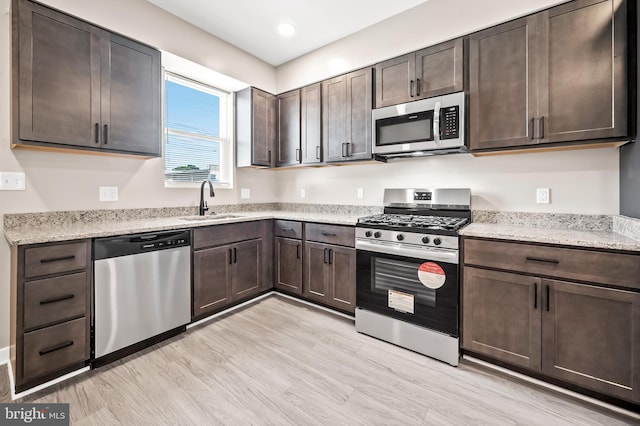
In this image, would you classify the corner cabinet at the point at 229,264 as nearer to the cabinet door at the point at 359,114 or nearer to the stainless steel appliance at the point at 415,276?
the stainless steel appliance at the point at 415,276

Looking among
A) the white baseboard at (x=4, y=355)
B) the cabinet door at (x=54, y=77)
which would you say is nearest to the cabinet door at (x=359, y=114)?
the cabinet door at (x=54, y=77)

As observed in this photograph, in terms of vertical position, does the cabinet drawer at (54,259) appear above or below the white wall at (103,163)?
below

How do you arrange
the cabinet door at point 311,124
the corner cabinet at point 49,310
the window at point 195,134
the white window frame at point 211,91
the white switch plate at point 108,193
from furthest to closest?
the cabinet door at point 311,124
the window at point 195,134
the white window frame at point 211,91
the white switch plate at point 108,193
the corner cabinet at point 49,310

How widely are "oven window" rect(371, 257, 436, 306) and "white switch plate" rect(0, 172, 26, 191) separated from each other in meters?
2.73

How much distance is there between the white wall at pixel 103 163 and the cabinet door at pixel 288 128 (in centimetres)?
62

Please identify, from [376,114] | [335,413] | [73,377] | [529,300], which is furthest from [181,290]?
[529,300]

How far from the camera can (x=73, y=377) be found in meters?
1.86

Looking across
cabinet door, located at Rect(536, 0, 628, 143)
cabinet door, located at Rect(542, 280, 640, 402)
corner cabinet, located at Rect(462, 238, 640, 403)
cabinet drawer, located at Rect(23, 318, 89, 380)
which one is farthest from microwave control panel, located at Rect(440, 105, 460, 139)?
cabinet drawer, located at Rect(23, 318, 89, 380)

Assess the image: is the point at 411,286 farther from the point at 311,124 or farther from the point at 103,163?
the point at 103,163

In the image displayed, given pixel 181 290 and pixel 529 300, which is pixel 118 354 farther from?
pixel 529 300

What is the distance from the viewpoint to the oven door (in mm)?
2074

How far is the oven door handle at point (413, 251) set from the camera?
2.07 metres

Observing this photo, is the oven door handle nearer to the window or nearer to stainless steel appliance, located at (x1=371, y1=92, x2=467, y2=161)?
stainless steel appliance, located at (x1=371, y1=92, x2=467, y2=161)

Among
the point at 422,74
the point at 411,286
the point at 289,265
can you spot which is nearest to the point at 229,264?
the point at 289,265
